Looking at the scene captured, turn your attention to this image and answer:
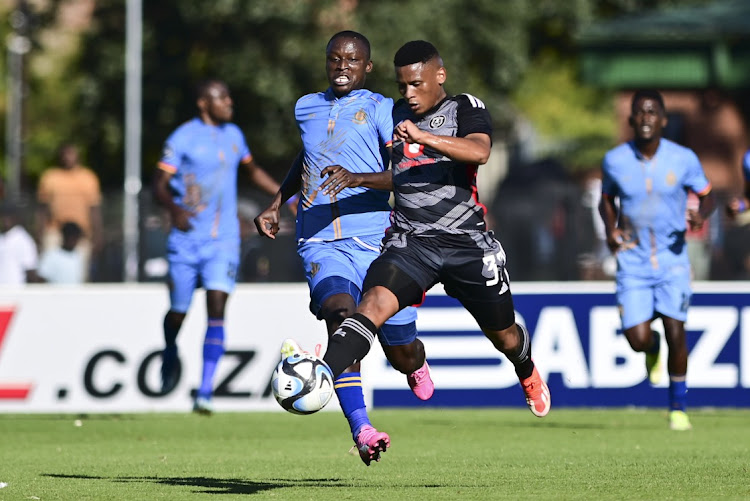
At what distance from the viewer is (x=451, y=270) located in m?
8.84

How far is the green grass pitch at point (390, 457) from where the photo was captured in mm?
8617

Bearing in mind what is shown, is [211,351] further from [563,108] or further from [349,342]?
[563,108]

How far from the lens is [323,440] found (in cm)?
1219

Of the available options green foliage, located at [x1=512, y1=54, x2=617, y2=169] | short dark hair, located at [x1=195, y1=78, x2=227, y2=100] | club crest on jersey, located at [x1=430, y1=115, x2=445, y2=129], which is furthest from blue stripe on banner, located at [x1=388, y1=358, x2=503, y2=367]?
green foliage, located at [x1=512, y1=54, x2=617, y2=169]

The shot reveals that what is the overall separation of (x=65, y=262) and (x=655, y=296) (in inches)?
298

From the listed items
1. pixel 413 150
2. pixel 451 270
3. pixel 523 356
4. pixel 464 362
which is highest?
pixel 413 150

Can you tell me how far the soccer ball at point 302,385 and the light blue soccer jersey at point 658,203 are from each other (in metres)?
5.17

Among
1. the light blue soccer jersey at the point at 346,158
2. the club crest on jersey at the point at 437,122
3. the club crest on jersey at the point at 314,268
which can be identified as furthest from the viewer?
the light blue soccer jersey at the point at 346,158

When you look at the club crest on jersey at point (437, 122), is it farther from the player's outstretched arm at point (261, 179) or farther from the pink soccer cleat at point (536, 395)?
the player's outstretched arm at point (261, 179)

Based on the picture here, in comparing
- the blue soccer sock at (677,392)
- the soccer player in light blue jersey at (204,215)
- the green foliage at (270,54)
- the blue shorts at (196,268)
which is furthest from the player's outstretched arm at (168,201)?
the green foliage at (270,54)

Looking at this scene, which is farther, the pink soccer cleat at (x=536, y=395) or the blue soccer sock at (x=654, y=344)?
the blue soccer sock at (x=654, y=344)

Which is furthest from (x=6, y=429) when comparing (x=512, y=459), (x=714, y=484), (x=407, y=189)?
(x=714, y=484)

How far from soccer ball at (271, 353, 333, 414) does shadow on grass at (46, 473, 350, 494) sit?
0.84m

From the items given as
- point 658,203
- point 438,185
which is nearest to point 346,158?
point 438,185
